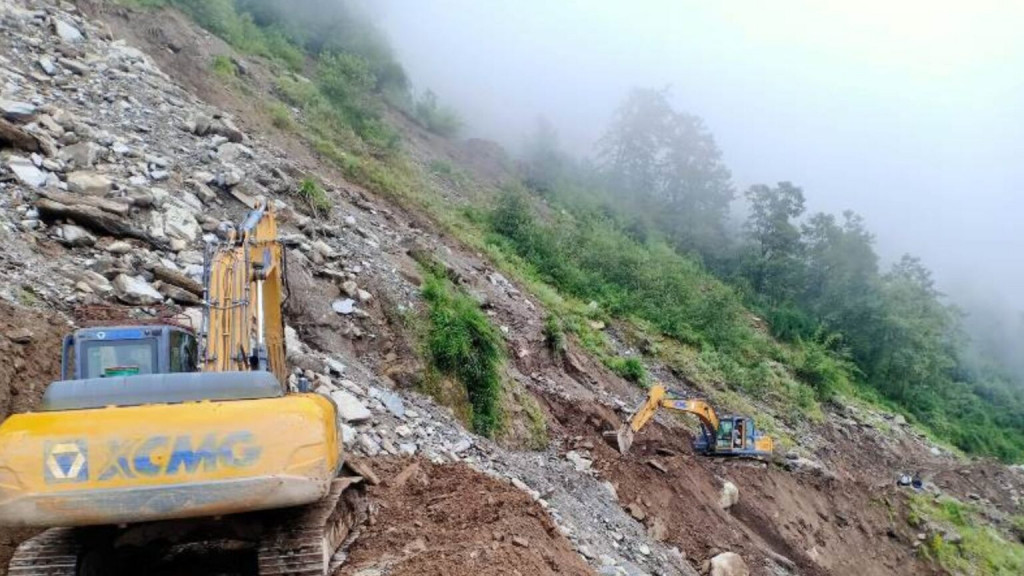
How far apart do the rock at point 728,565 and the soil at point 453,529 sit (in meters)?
3.48

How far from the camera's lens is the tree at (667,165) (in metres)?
42.5

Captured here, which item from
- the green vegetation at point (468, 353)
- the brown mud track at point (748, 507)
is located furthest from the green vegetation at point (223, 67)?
the brown mud track at point (748, 507)

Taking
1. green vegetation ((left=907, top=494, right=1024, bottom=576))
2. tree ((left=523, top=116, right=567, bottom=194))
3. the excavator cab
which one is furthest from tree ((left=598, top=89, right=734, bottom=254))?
the excavator cab

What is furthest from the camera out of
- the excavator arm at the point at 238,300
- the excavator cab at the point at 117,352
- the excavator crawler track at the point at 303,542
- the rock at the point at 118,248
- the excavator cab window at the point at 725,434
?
the excavator cab window at the point at 725,434

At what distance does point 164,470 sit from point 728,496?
36.0 ft

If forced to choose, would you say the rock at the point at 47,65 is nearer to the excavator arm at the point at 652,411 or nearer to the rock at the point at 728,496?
the excavator arm at the point at 652,411

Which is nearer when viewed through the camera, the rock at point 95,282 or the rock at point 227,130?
the rock at point 95,282

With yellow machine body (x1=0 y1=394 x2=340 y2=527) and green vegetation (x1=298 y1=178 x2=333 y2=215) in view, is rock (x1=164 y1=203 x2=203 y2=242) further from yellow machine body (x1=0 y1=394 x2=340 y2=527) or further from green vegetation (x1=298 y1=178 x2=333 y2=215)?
yellow machine body (x1=0 y1=394 x2=340 y2=527)

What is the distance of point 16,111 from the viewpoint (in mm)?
11000

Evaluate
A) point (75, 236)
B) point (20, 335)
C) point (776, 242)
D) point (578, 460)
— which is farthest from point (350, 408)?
point (776, 242)

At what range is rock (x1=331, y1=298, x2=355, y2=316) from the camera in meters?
11.2

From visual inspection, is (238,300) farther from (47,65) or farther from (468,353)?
(47,65)

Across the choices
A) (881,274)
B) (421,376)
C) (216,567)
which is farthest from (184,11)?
(881,274)

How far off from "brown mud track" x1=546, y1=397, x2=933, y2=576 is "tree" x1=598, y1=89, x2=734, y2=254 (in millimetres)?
25969
